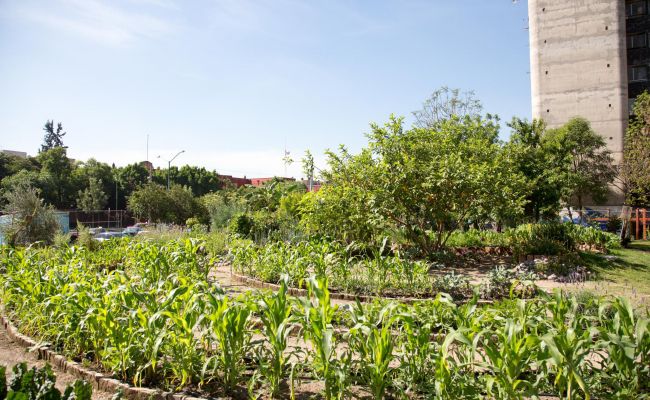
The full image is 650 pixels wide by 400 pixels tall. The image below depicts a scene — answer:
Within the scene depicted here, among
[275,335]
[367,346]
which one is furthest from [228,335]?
[367,346]

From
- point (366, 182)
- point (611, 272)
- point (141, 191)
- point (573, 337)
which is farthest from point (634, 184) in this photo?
point (141, 191)

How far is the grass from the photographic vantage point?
29.2 ft

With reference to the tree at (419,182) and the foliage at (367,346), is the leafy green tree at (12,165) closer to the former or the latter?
the tree at (419,182)

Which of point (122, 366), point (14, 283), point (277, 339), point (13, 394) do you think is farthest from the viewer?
point (14, 283)

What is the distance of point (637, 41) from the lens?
3553 cm

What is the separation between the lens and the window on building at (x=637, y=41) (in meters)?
35.2

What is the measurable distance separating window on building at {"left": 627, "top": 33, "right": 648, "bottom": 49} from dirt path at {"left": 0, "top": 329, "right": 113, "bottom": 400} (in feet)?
142

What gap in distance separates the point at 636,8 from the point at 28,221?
43.5 metres

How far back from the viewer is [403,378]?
3830mm

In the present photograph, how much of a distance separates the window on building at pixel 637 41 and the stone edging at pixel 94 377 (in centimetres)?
4300

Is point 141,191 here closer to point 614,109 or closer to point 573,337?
point 573,337

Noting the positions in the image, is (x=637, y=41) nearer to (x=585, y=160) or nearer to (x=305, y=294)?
(x=585, y=160)

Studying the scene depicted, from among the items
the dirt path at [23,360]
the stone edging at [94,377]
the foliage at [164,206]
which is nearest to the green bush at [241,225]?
the dirt path at [23,360]

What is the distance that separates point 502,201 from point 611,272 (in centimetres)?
308
